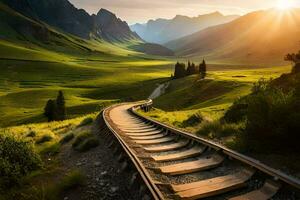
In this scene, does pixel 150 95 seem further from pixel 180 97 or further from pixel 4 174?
pixel 4 174

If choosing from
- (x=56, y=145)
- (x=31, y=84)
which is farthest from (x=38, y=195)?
(x=31, y=84)

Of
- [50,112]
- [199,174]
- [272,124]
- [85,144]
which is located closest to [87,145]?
[85,144]

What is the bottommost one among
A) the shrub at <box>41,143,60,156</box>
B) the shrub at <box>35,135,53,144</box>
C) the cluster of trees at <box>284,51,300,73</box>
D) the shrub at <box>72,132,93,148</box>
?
the shrub at <box>35,135,53,144</box>

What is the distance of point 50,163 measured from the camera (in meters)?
12.7

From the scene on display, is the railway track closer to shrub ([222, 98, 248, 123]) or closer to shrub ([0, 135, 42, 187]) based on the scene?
shrub ([0, 135, 42, 187])

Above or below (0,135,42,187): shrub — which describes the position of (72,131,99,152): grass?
below

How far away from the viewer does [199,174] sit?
370 inches

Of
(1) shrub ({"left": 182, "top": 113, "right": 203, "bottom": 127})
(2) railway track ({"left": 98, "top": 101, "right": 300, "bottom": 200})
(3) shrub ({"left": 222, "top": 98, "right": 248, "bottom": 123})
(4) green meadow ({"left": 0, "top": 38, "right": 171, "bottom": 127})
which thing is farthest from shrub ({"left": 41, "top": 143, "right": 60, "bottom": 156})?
(4) green meadow ({"left": 0, "top": 38, "right": 171, "bottom": 127})

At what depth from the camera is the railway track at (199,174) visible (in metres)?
7.65

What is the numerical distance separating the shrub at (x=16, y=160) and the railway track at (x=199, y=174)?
2786mm

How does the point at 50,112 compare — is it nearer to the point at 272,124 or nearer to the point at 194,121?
the point at 194,121

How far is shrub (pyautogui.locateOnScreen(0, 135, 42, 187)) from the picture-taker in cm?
1018

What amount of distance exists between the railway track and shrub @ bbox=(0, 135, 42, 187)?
279 cm

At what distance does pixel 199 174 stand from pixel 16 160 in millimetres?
5928
